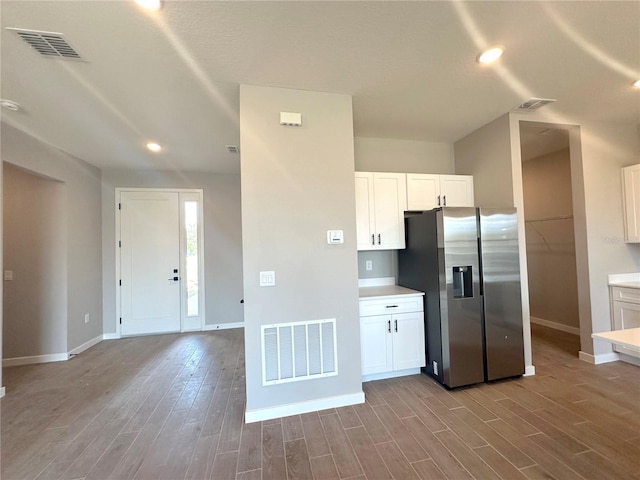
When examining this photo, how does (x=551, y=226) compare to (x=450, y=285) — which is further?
(x=551, y=226)

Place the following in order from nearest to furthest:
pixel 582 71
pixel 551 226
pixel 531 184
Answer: pixel 582 71 < pixel 551 226 < pixel 531 184

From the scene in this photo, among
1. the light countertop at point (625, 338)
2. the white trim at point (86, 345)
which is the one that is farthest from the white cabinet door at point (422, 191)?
the white trim at point (86, 345)

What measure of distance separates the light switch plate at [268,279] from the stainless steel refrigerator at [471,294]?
1612 millimetres

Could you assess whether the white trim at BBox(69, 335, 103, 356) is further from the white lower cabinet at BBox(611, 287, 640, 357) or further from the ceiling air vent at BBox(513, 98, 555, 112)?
the white lower cabinet at BBox(611, 287, 640, 357)

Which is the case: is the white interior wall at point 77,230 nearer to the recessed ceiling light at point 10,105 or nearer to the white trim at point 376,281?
the recessed ceiling light at point 10,105

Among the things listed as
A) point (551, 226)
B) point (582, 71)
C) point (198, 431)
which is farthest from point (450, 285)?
point (551, 226)

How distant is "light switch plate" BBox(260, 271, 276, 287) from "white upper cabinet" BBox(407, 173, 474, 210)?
6.05ft

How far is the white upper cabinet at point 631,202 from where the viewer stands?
10.6ft

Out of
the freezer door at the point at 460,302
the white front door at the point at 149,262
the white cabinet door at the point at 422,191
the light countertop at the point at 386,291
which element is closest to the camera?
the freezer door at the point at 460,302

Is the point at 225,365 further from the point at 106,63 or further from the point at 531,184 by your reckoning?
the point at 531,184

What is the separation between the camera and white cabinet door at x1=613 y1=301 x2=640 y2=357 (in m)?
3.02

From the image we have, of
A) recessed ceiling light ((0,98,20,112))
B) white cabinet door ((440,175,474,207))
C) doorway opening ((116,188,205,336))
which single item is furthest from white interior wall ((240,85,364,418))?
doorway opening ((116,188,205,336))

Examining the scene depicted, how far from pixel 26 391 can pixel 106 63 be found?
10.9 ft

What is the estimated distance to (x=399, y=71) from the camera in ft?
7.38
